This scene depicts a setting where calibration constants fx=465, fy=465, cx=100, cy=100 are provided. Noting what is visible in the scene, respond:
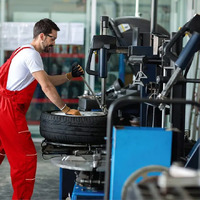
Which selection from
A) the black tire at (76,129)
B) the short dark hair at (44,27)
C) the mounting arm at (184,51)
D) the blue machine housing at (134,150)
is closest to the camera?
the blue machine housing at (134,150)

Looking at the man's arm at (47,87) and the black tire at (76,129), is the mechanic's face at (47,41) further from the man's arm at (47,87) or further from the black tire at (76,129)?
the black tire at (76,129)

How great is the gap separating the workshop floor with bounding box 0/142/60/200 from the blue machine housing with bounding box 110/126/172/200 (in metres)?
1.83

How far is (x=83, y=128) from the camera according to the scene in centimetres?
300

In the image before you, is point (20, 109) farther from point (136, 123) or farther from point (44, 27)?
point (136, 123)

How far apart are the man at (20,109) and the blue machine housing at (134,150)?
1202 millimetres

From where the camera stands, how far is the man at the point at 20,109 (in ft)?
9.99

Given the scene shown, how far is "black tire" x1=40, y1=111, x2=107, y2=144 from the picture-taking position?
9.83 feet

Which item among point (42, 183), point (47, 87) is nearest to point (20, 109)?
point (47, 87)

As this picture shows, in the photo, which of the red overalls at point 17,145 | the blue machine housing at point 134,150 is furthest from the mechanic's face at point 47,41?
the blue machine housing at point 134,150

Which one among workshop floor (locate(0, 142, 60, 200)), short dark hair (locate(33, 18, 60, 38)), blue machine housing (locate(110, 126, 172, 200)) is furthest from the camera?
workshop floor (locate(0, 142, 60, 200))

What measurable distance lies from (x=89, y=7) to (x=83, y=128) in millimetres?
3487

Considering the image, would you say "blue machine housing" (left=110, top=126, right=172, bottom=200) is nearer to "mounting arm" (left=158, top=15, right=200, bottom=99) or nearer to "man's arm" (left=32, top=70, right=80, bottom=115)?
"mounting arm" (left=158, top=15, right=200, bottom=99)

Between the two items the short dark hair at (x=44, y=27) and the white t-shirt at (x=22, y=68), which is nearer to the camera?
the white t-shirt at (x=22, y=68)

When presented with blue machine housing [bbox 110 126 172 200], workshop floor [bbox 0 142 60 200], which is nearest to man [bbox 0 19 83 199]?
workshop floor [bbox 0 142 60 200]
